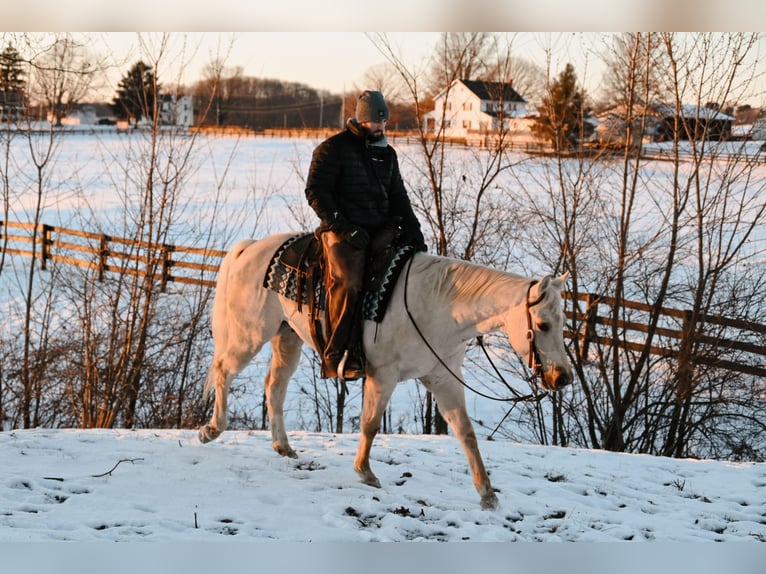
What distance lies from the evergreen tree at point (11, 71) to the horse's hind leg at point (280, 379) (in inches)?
143

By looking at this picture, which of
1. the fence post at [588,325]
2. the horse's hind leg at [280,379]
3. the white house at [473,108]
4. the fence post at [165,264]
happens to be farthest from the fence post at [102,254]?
the fence post at [588,325]

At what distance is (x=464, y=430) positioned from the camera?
4.17 meters

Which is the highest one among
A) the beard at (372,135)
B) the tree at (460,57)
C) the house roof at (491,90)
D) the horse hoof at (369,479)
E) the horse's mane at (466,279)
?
the tree at (460,57)

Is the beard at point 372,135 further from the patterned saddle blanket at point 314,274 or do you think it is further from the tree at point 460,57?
the tree at point 460,57

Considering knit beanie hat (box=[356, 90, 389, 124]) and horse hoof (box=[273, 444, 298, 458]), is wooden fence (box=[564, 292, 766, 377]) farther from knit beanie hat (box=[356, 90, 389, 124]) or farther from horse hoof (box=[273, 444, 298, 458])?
knit beanie hat (box=[356, 90, 389, 124])

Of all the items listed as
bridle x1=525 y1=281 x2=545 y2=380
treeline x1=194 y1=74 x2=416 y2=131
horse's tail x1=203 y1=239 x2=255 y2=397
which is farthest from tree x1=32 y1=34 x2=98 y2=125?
bridle x1=525 y1=281 x2=545 y2=380

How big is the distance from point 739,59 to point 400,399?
4826 mm

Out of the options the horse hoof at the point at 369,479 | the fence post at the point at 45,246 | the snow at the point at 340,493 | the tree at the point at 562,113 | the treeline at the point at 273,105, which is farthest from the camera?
the fence post at the point at 45,246

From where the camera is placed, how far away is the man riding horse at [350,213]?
414 cm

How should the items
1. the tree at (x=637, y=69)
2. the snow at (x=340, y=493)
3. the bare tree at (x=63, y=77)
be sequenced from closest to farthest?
1. the snow at (x=340, y=493)
2. the bare tree at (x=63, y=77)
3. the tree at (x=637, y=69)

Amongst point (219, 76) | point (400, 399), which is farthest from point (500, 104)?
point (400, 399)

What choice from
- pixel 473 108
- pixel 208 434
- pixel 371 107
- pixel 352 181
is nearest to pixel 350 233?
pixel 352 181

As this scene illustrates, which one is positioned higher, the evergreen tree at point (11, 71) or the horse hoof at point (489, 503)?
the evergreen tree at point (11, 71)
